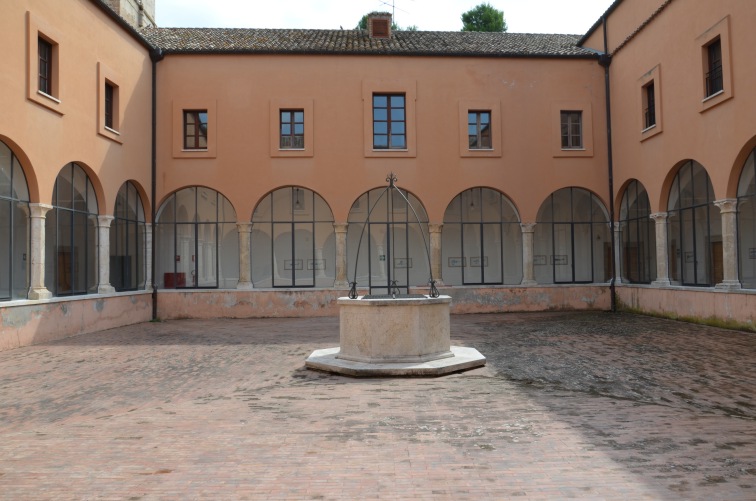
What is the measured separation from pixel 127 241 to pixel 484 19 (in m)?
25.0

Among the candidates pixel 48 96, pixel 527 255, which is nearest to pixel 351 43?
pixel 527 255

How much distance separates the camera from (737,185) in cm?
1286

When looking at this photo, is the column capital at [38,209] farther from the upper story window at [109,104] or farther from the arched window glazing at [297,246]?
the arched window glazing at [297,246]

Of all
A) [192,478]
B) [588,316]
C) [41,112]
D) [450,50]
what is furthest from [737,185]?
[41,112]

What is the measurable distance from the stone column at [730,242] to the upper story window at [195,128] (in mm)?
13560

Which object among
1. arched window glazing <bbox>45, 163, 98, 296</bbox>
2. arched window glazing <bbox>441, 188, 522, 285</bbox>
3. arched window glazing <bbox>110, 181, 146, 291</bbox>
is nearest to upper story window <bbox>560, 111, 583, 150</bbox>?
arched window glazing <bbox>441, 188, 522, 285</bbox>

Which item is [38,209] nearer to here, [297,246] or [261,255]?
[261,255]

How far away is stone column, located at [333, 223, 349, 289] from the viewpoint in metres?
17.8

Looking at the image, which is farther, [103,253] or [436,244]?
[436,244]

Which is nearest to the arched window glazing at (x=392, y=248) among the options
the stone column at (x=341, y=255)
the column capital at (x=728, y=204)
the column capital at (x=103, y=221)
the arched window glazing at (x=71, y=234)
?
the stone column at (x=341, y=255)

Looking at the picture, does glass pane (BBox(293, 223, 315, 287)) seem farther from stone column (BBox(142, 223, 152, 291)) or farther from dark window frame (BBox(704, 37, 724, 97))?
dark window frame (BBox(704, 37, 724, 97))

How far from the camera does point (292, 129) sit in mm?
18000

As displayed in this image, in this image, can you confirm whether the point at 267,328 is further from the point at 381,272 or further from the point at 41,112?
the point at 381,272

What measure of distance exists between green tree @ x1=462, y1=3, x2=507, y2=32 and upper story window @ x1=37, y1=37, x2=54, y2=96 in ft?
83.5
